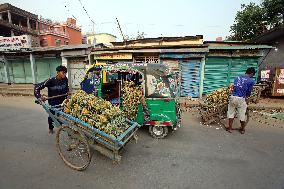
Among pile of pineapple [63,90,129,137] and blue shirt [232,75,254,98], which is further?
blue shirt [232,75,254,98]

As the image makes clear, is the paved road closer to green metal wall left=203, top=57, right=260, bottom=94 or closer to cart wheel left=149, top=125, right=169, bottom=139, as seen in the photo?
cart wheel left=149, top=125, right=169, bottom=139

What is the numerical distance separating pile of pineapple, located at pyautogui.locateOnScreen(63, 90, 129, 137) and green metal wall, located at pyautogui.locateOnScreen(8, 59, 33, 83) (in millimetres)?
16449

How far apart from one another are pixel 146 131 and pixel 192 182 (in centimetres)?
252

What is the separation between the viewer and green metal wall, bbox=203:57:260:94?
1118 centimetres

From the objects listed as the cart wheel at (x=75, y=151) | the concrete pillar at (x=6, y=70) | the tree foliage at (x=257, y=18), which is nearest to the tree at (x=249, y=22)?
the tree foliage at (x=257, y=18)

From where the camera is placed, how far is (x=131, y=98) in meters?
4.93

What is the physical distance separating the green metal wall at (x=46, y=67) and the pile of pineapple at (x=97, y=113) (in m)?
13.5

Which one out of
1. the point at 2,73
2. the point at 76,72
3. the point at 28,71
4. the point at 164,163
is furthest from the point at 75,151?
the point at 2,73

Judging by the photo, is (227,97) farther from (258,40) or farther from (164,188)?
(258,40)

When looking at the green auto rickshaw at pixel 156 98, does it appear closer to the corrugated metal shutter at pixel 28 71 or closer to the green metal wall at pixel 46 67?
the green metal wall at pixel 46 67

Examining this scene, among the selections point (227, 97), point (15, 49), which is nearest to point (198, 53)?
point (227, 97)

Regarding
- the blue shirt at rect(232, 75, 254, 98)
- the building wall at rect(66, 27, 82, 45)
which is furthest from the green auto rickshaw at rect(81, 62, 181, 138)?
the building wall at rect(66, 27, 82, 45)

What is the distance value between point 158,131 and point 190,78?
700 centimetres

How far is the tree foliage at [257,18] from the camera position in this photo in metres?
17.6
